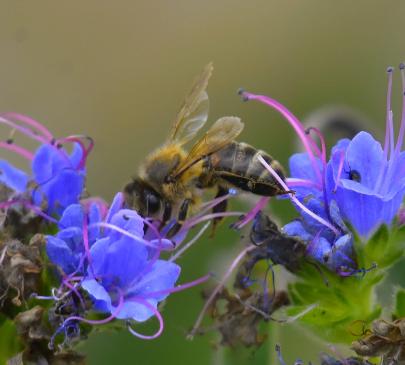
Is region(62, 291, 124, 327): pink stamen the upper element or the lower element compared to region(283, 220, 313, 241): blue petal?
lower

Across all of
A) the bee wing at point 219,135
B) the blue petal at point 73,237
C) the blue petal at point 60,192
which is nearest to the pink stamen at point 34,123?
the blue petal at point 60,192

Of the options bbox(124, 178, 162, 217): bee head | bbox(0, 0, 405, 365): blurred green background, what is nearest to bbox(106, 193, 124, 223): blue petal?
bbox(124, 178, 162, 217): bee head

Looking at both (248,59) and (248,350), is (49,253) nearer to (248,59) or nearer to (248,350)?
(248,350)

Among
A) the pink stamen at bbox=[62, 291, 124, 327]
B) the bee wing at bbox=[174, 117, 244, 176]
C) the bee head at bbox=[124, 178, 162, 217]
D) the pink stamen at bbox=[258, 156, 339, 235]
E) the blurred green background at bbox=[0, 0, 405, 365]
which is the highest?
the bee wing at bbox=[174, 117, 244, 176]

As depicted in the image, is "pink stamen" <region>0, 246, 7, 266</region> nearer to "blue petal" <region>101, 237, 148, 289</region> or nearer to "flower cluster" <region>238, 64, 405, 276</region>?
"blue petal" <region>101, 237, 148, 289</region>

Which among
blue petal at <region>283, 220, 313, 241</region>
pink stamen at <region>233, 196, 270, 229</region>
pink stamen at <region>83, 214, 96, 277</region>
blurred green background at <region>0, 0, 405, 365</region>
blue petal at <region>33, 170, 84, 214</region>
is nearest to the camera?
pink stamen at <region>83, 214, 96, 277</region>

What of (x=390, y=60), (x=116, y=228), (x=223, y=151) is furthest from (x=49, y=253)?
(x=390, y=60)
